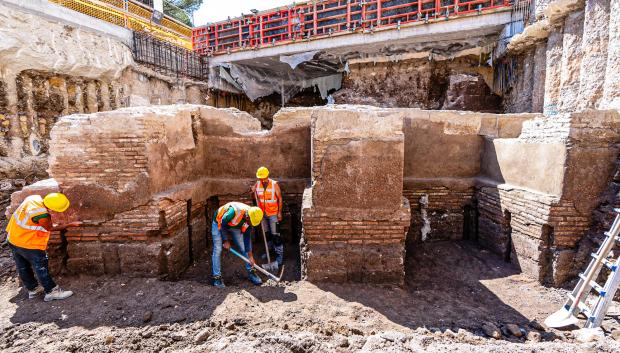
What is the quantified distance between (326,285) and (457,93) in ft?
35.6

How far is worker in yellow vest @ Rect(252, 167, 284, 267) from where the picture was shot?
4.68 metres

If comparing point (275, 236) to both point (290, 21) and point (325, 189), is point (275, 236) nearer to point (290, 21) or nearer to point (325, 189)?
point (325, 189)

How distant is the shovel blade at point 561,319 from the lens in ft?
10.2

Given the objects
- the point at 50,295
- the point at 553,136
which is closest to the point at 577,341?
the point at 553,136

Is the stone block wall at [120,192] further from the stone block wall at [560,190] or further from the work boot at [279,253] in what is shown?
the stone block wall at [560,190]

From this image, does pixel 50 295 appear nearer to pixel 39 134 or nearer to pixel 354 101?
pixel 39 134

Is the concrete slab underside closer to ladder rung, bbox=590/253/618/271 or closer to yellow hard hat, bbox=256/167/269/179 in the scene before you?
ladder rung, bbox=590/253/618/271

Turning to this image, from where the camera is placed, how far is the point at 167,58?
47.0ft

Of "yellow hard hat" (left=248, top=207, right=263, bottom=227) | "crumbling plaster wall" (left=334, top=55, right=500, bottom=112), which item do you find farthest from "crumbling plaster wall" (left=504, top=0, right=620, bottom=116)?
"yellow hard hat" (left=248, top=207, right=263, bottom=227)

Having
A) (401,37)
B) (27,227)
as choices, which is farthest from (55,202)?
(401,37)

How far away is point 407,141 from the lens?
16.9 ft

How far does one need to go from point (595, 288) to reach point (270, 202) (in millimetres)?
3814

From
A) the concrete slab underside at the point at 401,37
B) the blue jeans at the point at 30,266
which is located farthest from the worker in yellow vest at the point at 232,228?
the concrete slab underside at the point at 401,37

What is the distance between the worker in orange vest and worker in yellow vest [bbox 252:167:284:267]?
7.46ft
